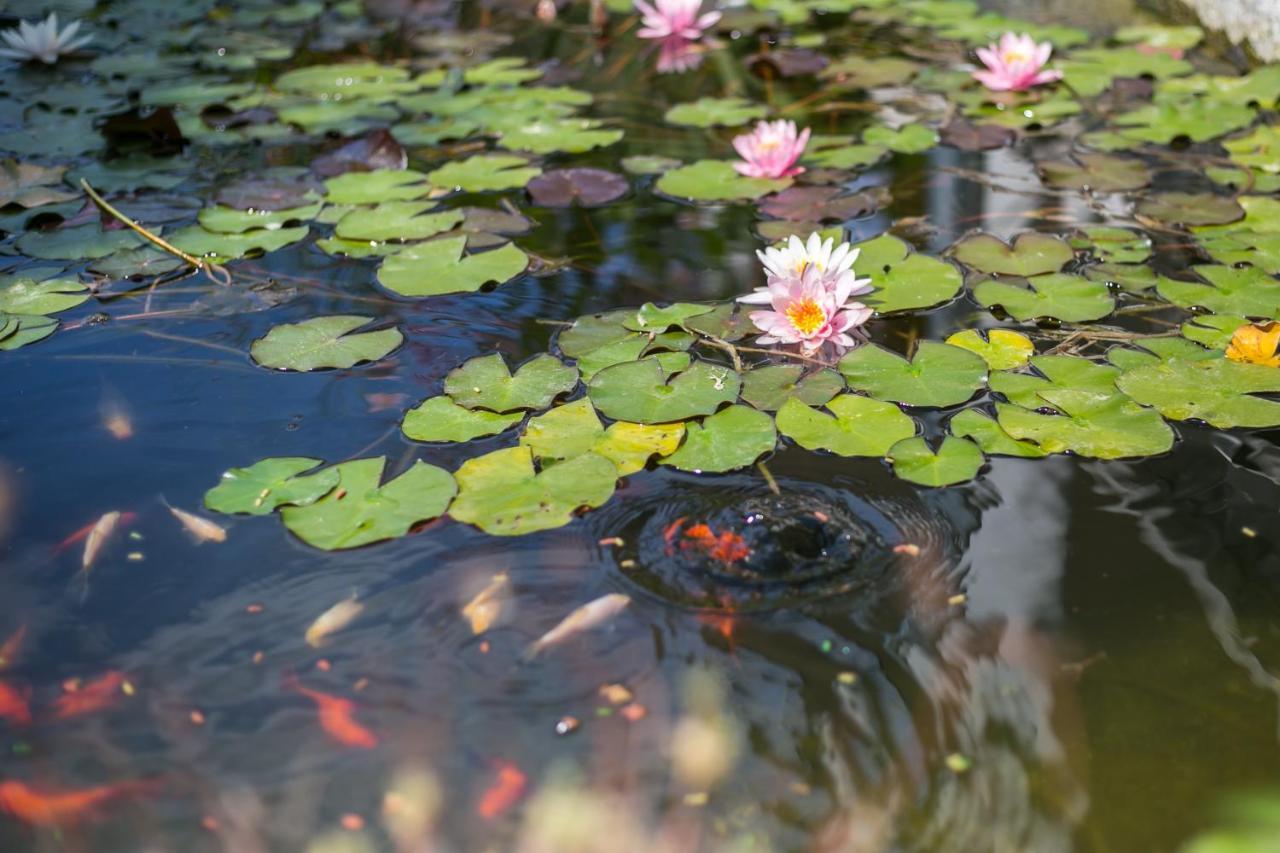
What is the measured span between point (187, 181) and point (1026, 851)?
84.6 inches

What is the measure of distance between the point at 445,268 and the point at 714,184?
0.66 metres

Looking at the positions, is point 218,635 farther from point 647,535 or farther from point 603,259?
point 603,259

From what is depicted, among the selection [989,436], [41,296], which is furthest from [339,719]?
[41,296]

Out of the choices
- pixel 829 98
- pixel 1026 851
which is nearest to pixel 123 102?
pixel 829 98

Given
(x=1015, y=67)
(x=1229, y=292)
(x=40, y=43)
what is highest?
(x=40, y=43)

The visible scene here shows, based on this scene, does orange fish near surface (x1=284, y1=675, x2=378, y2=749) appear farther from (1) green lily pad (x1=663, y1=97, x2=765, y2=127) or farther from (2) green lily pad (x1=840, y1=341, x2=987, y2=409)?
(1) green lily pad (x1=663, y1=97, x2=765, y2=127)

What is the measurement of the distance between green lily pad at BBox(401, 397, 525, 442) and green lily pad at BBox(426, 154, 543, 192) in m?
0.86

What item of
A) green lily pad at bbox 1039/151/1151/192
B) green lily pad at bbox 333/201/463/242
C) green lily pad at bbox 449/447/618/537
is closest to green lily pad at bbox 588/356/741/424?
green lily pad at bbox 449/447/618/537

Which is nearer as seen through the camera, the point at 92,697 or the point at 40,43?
the point at 92,697

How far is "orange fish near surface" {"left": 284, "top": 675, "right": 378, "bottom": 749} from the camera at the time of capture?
1118 millimetres

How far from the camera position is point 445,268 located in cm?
196

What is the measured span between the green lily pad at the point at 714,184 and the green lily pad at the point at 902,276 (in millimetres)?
342

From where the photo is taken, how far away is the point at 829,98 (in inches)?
114

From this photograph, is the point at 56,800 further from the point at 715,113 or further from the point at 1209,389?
the point at 715,113
